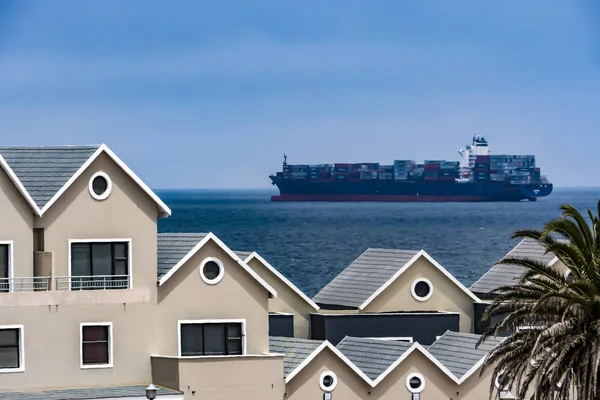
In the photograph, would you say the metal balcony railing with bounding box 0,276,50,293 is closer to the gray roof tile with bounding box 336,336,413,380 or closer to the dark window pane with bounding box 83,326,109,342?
the dark window pane with bounding box 83,326,109,342

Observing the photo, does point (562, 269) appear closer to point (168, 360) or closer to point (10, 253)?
point (168, 360)

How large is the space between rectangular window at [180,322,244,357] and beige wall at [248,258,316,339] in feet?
26.6

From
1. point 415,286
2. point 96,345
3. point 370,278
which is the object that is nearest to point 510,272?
point 415,286

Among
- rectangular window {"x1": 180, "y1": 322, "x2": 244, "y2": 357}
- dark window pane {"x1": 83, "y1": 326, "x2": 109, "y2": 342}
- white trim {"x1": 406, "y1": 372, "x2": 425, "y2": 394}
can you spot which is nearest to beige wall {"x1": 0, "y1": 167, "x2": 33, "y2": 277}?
dark window pane {"x1": 83, "y1": 326, "x2": 109, "y2": 342}

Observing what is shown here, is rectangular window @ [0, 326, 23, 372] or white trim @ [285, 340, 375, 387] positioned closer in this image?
rectangular window @ [0, 326, 23, 372]

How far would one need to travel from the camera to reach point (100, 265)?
4897 centimetres

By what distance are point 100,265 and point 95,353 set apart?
2.68 metres

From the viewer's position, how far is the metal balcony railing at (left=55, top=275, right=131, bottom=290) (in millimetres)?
48219

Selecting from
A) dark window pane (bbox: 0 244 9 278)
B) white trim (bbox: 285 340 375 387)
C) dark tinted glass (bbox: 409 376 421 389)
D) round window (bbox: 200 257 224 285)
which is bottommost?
dark tinted glass (bbox: 409 376 421 389)

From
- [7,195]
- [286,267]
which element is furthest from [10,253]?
[286,267]

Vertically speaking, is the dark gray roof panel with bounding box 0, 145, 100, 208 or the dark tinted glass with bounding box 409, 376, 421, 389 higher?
the dark gray roof panel with bounding box 0, 145, 100, 208

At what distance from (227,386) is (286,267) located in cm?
12507

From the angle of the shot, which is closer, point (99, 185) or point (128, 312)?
point (128, 312)

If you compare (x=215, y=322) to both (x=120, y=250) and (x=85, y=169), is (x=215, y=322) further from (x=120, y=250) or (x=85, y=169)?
(x=85, y=169)
